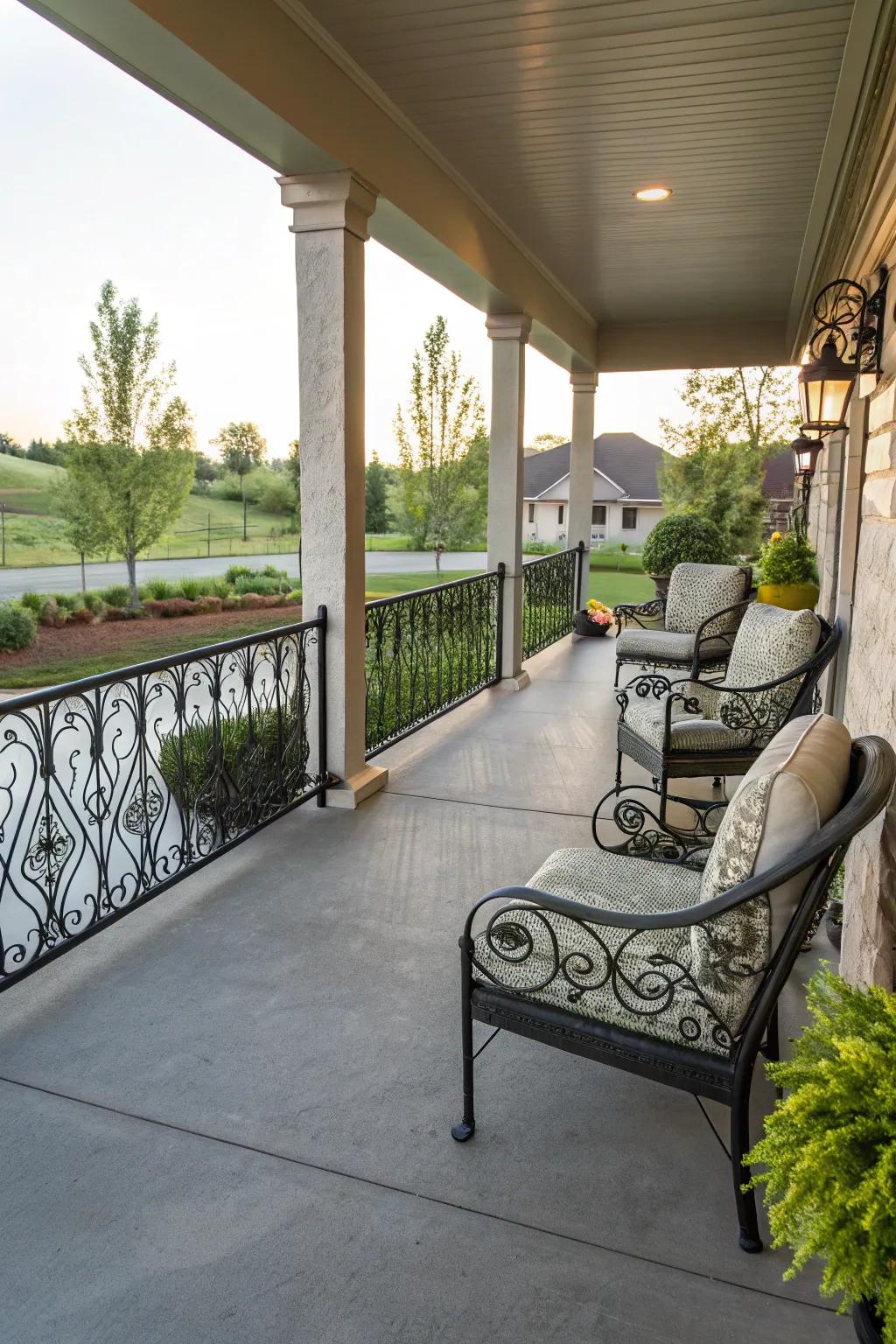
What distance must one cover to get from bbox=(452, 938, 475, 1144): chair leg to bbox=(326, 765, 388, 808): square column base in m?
2.21

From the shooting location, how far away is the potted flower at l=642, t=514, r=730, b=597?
10156mm

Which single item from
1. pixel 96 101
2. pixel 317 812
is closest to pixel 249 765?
pixel 317 812

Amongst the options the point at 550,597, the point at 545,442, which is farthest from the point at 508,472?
the point at 545,442

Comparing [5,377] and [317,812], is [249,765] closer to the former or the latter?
[317,812]

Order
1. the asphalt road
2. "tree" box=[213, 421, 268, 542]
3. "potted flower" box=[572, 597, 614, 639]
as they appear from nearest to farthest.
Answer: "potted flower" box=[572, 597, 614, 639] → the asphalt road → "tree" box=[213, 421, 268, 542]

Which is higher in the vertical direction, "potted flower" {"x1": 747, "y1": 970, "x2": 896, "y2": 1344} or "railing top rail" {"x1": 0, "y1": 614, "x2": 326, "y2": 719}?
"railing top rail" {"x1": 0, "y1": 614, "x2": 326, "y2": 719}

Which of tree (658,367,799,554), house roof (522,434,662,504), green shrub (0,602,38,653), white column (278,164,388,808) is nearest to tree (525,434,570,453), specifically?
house roof (522,434,662,504)

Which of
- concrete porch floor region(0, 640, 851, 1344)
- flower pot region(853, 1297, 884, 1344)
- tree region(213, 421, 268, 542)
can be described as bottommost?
concrete porch floor region(0, 640, 851, 1344)

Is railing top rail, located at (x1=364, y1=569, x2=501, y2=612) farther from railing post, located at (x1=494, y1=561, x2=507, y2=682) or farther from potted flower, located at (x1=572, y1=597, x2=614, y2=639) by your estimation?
potted flower, located at (x1=572, y1=597, x2=614, y2=639)

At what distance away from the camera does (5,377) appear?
1253 cm

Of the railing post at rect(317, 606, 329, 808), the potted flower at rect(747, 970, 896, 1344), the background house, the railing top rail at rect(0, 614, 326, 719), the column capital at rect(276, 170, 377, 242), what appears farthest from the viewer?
the background house

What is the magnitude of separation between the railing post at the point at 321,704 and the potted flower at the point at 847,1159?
3.03m

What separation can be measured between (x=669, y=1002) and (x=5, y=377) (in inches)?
529

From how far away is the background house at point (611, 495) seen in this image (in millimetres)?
22375
